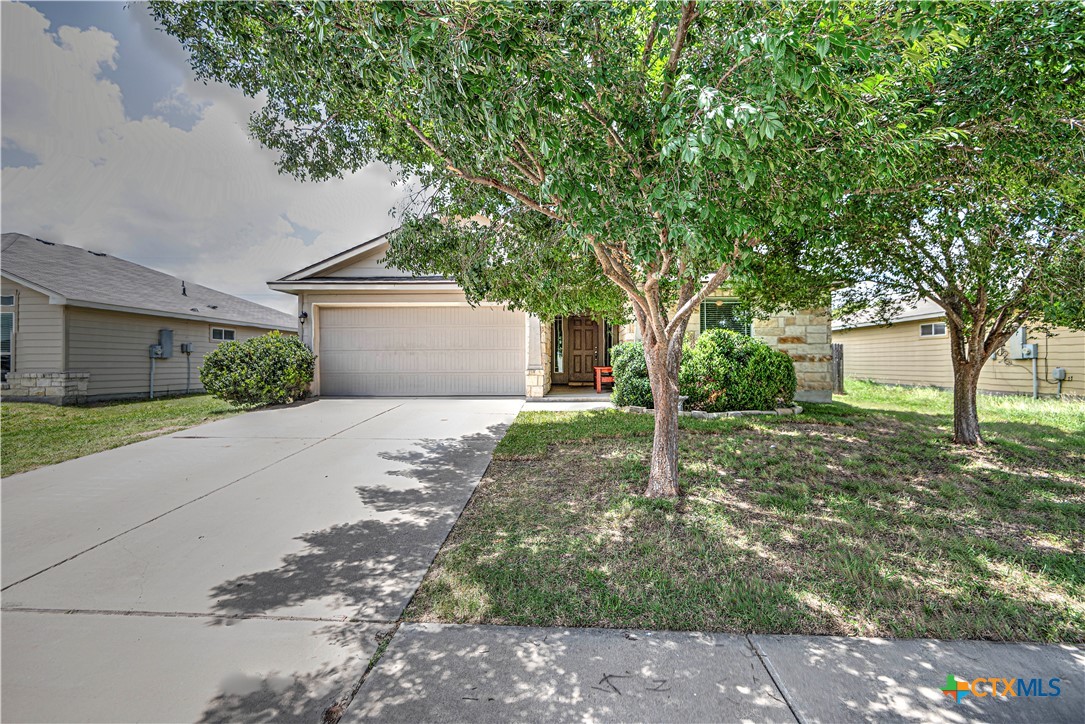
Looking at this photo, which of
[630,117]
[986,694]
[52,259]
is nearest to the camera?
[986,694]

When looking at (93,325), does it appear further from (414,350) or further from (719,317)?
(719,317)

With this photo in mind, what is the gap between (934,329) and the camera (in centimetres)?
1346

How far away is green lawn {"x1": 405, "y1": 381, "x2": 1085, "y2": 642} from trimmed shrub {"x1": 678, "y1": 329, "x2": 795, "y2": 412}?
2071 millimetres

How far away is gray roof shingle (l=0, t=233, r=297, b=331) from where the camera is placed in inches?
416

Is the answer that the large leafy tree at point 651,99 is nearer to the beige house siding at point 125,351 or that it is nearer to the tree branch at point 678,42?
the tree branch at point 678,42

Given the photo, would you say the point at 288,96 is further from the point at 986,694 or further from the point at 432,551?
the point at 986,694

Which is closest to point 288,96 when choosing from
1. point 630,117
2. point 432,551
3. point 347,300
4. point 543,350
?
point 630,117

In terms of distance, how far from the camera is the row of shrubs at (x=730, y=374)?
806 centimetres

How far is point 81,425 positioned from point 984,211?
43.4 ft

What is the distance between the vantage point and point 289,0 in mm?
3283

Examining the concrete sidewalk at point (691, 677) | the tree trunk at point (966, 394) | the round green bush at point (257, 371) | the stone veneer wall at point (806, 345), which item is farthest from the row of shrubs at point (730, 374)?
the round green bush at point (257, 371)

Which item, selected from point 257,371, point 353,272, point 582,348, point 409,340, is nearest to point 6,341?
point 257,371

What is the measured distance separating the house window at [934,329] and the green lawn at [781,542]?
894 cm

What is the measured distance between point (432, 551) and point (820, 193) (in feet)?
11.6
